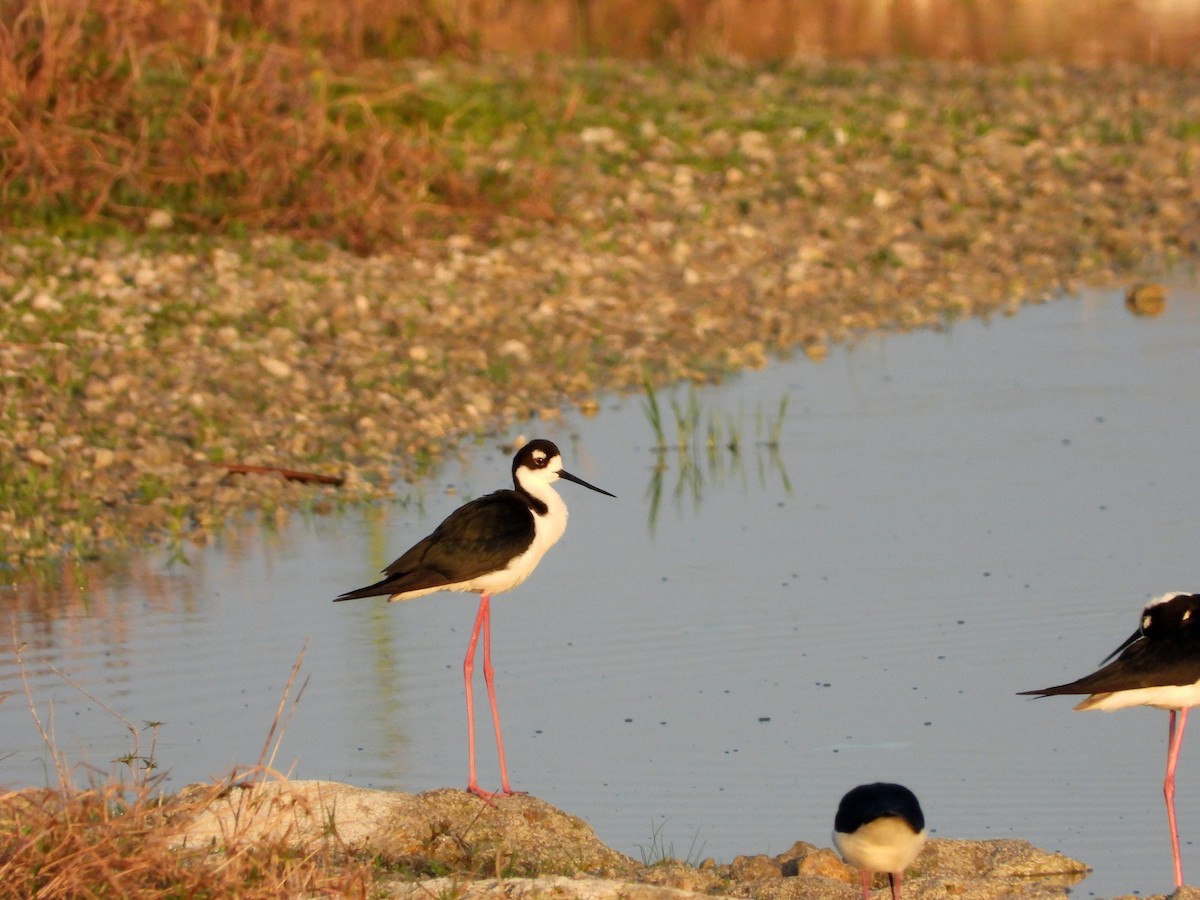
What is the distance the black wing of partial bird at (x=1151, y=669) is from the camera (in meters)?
5.77

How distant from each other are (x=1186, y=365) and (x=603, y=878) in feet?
26.3

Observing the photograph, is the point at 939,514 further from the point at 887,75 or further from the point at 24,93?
the point at 887,75

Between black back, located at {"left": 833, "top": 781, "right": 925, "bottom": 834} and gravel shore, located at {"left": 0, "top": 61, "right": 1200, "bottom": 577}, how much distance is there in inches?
191

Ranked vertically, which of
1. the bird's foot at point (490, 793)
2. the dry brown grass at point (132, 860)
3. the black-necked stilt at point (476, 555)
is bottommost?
the bird's foot at point (490, 793)

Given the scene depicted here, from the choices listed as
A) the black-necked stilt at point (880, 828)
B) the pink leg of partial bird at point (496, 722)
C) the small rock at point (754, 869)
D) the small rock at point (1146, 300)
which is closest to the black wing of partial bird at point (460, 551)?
the pink leg of partial bird at point (496, 722)

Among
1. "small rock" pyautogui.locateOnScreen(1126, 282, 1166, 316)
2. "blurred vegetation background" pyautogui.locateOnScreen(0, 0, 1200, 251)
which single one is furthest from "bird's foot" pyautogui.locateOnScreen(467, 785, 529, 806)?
"small rock" pyautogui.locateOnScreen(1126, 282, 1166, 316)

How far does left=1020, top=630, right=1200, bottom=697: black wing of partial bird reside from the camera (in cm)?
577

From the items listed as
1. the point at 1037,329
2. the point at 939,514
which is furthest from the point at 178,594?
the point at 1037,329

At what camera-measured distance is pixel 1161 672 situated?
580cm

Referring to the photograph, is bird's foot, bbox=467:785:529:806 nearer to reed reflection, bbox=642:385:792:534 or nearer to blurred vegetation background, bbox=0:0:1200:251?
reed reflection, bbox=642:385:792:534

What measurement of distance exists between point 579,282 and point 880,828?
28.9 feet

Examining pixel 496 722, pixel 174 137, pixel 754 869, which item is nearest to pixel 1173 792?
pixel 754 869

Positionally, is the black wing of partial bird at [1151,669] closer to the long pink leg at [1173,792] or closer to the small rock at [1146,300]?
the long pink leg at [1173,792]

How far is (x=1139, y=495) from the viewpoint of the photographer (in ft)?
31.1
